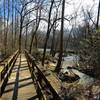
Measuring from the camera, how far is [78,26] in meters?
80.3

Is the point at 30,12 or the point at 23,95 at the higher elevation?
the point at 30,12

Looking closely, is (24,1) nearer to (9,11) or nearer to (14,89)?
(9,11)

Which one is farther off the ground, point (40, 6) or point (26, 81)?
point (40, 6)

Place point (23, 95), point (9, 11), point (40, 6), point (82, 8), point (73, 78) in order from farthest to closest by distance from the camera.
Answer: point (82, 8)
point (9, 11)
point (40, 6)
point (73, 78)
point (23, 95)

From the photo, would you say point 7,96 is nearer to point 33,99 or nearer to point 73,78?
point 33,99

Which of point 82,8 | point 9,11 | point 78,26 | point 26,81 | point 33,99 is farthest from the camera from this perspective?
point 78,26

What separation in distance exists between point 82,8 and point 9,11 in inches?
791

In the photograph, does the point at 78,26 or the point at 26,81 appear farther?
the point at 78,26

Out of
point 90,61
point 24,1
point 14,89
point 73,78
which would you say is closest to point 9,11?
point 24,1

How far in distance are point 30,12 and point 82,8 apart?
1717cm

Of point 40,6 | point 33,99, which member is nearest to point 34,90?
point 33,99

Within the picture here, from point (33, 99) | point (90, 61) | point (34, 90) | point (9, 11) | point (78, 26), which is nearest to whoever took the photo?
point (33, 99)

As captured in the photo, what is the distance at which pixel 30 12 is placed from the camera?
155 ft

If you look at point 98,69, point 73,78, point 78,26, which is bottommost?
point 73,78
